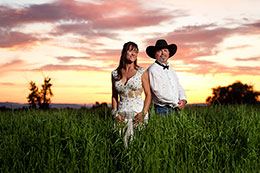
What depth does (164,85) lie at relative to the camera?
624 centimetres

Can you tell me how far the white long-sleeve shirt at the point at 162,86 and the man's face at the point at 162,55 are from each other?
190mm

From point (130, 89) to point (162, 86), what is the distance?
124 cm

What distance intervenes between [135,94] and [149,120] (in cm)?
51

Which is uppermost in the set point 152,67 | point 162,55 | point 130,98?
point 162,55

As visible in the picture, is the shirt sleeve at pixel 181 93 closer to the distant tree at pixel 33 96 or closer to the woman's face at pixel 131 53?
the woman's face at pixel 131 53

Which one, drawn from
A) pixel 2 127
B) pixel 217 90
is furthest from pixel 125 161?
pixel 217 90

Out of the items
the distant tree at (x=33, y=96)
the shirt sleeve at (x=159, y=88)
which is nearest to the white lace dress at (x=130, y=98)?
the shirt sleeve at (x=159, y=88)

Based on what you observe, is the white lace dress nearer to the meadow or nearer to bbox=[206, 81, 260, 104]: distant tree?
the meadow

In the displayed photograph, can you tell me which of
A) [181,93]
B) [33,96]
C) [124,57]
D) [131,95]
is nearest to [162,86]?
[181,93]

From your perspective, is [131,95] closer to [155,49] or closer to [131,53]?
[131,53]

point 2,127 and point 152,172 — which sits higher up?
point 2,127

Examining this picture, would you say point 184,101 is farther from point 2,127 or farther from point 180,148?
point 2,127

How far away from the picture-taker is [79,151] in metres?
4.95

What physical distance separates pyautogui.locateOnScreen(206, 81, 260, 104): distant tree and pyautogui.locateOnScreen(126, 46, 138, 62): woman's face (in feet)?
33.6
